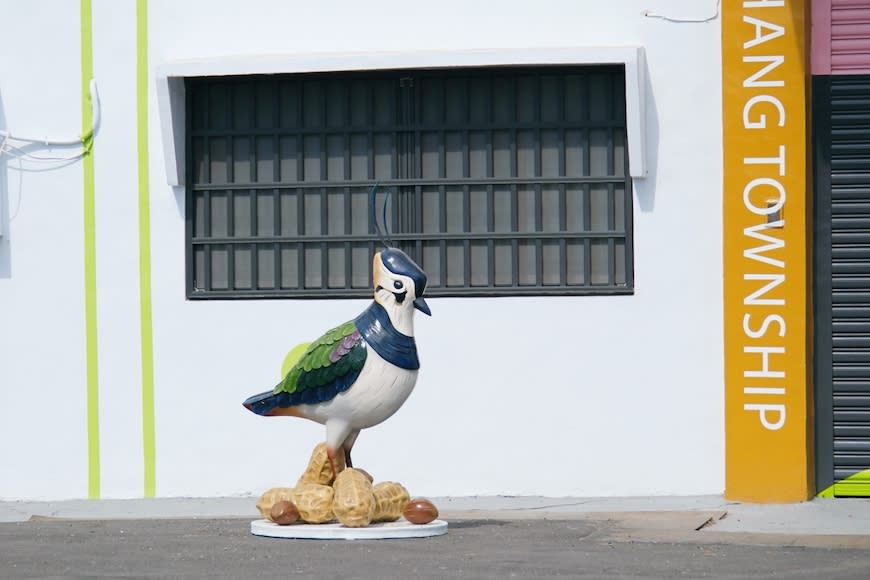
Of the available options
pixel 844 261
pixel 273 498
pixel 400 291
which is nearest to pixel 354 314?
pixel 400 291

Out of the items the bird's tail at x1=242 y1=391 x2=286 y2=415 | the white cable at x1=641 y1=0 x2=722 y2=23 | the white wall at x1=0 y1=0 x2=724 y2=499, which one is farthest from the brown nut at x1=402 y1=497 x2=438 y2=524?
the white cable at x1=641 y1=0 x2=722 y2=23

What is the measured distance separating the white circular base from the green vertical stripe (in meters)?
3.15

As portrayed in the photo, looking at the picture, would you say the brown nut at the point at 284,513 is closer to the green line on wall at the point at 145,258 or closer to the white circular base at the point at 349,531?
the white circular base at the point at 349,531

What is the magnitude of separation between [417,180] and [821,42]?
313cm

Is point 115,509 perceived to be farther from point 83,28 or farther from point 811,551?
point 811,551

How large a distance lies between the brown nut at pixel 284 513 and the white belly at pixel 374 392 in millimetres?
604

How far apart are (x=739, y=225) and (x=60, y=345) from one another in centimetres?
522

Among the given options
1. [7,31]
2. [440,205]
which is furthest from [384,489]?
[7,31]

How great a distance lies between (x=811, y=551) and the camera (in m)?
9.02

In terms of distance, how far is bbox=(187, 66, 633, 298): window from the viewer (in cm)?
1224

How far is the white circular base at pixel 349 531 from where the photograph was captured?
371 inches

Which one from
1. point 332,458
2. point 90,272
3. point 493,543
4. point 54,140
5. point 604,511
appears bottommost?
point 604,511

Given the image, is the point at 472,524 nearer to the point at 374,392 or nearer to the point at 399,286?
the point at 374,392

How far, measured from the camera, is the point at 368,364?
970 cm
